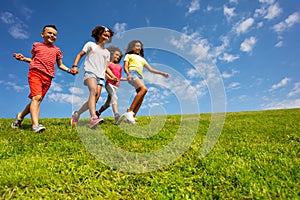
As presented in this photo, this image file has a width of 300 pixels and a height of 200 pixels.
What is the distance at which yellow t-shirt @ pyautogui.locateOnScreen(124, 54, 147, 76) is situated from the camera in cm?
913

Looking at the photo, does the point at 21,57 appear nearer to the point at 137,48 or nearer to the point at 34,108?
the point at 34,108

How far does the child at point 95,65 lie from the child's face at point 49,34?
101cm

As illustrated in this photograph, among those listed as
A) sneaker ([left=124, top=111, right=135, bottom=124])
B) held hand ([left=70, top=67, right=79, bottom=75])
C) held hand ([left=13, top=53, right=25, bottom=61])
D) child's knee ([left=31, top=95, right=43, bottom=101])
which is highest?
held hand ([left=13, top=53, right=25, bottom=61])

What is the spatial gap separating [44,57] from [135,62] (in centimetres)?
308

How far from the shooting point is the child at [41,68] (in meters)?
7.58

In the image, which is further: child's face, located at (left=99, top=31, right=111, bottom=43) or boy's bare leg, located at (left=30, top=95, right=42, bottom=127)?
child's face, located at (left=99, top=31, right=111, bottom=43)

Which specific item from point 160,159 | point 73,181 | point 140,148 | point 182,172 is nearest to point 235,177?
point 182,172

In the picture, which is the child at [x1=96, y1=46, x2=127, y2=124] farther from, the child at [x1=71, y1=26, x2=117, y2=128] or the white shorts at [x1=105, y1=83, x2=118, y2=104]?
the child at [x1=71, y1=26, x2=117, y2=128]

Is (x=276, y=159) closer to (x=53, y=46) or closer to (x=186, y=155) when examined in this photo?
(x=186, y=155)

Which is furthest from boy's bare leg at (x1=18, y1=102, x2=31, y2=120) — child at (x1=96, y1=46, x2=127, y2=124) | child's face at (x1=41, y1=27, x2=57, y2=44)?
child at (x1=96, y1=46, x2=127, y2=124)

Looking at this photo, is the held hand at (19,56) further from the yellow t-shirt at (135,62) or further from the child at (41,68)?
the yellow t-shirt at (135,62)

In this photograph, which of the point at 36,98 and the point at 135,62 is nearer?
the point at 36,98

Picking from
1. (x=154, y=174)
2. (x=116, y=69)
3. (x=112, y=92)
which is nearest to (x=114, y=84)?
(x=112, y=92)

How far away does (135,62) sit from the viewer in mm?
9188
